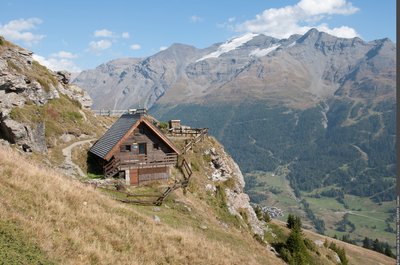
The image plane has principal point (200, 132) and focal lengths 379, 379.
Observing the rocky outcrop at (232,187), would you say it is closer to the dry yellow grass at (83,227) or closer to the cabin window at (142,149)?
the cabin window at (142,149)

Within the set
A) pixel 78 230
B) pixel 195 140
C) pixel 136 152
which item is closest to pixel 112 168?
pixel 136 152

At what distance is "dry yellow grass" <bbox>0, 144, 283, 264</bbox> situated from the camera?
52.1 ft

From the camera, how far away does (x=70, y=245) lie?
16.2 m

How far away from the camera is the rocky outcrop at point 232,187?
5084cm

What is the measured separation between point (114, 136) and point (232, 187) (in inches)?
740

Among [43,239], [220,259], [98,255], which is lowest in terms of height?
[220,259]

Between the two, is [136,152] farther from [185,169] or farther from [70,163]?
[70,163]

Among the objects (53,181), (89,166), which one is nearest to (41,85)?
(89,166)

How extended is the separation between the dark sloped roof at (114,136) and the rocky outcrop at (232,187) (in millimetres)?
12569

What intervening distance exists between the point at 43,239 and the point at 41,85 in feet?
136

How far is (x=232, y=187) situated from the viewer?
54.2 m

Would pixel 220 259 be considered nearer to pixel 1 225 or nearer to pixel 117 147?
pixel 1 225

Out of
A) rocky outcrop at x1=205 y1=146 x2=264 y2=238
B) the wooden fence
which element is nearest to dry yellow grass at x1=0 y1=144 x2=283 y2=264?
the wooden fence

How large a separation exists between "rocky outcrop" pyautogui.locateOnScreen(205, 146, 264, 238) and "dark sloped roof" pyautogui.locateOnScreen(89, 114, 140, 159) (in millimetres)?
12569
